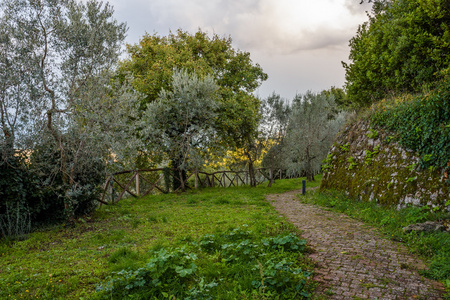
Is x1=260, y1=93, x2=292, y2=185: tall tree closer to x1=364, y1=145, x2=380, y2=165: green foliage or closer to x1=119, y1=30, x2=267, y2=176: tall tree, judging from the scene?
x1=119, y1=30, x2=267, y2=176: tall tree

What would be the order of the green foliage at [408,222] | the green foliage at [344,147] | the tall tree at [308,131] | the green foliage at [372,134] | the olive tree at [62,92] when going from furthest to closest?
the tall tree at [308,131] → the green foliage at [344,147] → the green foliage at [372,134] → the olive tree at [62,92] → the green foliage at [408,222]

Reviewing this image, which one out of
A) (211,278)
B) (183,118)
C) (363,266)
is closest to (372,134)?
(363,266)

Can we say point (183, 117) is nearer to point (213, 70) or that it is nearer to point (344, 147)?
point (213, 70)

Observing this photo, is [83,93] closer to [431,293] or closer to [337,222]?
[337,222]

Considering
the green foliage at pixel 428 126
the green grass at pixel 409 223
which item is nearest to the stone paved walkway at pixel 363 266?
the green grass at pixel 409 223

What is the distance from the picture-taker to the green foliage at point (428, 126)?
7.23m

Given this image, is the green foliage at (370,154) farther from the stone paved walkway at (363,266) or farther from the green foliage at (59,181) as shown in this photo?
the green foliage at (59,181)

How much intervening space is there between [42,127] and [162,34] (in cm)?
1381

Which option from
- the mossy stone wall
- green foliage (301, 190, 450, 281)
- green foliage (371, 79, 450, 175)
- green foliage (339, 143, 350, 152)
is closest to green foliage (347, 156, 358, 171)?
the mossy stone wall

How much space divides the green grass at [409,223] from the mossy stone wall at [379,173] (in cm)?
36

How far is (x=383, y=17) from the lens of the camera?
14469mm

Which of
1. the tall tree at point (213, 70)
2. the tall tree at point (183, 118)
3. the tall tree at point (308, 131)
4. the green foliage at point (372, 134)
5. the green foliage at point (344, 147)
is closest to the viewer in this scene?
the green foliage at point (372, 134)

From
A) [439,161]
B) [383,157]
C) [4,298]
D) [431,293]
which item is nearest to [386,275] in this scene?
[431,293]

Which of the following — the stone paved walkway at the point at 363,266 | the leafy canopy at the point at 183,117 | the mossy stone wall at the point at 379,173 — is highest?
the leafy canopy at the point at 183,117
